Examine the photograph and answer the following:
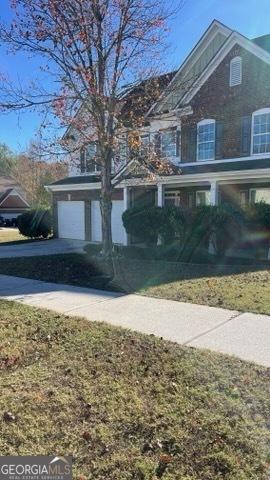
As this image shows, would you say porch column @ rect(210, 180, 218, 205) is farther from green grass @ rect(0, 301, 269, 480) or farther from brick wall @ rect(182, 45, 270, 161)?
green grass @ rect(0, 301, 269, 480)

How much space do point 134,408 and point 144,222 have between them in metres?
12.5

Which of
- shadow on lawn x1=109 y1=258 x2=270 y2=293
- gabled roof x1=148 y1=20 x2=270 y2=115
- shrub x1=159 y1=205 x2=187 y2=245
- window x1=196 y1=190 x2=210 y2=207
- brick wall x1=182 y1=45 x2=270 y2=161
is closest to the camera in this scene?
shadow on lawn x1=109 y1=258 x2=270 y2=293

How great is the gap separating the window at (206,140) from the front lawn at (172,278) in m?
6.91

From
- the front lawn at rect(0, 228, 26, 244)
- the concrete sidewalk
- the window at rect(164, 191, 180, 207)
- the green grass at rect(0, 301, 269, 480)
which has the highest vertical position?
the window at rect(164, 191, 180, 207)

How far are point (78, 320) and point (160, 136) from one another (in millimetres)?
8492

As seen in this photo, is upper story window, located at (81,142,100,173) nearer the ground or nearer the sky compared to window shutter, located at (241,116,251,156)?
nearer the ground

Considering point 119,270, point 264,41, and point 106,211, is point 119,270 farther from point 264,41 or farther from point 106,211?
point 264,41

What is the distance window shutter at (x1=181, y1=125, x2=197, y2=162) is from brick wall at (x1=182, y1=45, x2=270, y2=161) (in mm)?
1120

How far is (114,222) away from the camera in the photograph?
65.7 feet

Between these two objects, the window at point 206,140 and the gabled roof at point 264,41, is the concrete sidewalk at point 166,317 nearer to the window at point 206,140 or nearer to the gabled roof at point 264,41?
the window at point 206,140

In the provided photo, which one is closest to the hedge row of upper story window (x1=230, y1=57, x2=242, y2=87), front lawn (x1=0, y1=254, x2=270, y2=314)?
front lawn (x1=0, y1=254, x2=270, y2=314)

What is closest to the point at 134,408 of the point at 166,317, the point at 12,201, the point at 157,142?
the point at 166,317

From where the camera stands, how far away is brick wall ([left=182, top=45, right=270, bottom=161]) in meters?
15.7

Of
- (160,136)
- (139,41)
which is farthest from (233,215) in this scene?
(139,41)
